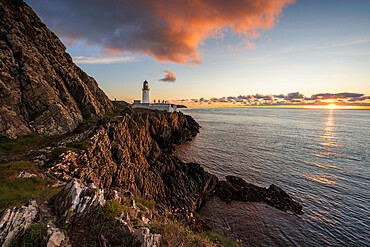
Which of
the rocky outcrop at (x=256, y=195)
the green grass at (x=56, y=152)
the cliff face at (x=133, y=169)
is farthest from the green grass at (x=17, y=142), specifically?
the rocky outcrop at (x=256, y=195)

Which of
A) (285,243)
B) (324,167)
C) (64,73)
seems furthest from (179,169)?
(324,167)

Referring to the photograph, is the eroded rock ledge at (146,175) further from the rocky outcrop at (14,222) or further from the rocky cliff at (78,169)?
the rocky outcrop at (14,222)

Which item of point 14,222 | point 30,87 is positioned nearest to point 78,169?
point 14,222

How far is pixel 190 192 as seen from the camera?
2094 centimetres

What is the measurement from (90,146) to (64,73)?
74.9 ft

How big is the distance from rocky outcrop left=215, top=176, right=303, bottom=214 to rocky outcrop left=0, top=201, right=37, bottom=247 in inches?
859

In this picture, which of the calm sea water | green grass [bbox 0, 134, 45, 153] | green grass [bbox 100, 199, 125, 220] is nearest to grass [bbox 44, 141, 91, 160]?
green grass [bbox 0, 134, 45, 153]

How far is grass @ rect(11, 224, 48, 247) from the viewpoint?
4812 millimetres

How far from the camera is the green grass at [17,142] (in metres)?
14.7

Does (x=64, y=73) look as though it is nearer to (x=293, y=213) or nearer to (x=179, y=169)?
(x=179, y=169)

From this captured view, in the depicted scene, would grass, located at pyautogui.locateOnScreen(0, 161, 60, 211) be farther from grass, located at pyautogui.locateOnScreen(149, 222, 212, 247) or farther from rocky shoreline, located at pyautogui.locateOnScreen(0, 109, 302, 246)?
grass, located at pyautogui.locateOnScreen(149, 222, 212, 247)

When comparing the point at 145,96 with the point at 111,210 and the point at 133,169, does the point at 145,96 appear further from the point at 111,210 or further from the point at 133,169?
the point at 111,210

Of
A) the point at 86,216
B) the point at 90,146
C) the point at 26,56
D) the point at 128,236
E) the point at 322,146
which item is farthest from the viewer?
the point at 322,146

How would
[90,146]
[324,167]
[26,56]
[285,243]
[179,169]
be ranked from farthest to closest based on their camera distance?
1. [324,167]
2. [179,169]
3. [26,56]
4. [90,146]
5. [285,243]
